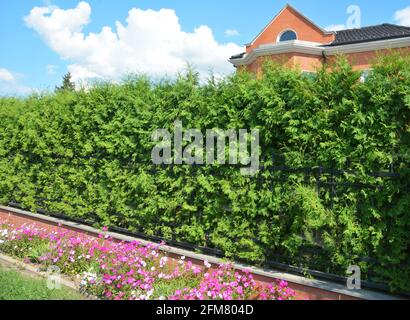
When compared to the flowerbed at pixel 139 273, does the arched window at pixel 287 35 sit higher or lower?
higher

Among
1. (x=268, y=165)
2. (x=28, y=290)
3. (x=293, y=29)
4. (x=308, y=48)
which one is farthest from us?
(x=293, y=29)

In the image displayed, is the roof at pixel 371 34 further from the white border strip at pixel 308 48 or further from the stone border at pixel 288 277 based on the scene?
the stone border at pixel 288 277

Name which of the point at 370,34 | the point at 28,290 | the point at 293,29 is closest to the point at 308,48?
the point at 370,34

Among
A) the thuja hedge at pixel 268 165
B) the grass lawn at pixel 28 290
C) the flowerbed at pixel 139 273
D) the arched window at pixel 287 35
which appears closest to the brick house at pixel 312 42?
the arched window at pixel 287 35

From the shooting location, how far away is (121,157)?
7.15 meters

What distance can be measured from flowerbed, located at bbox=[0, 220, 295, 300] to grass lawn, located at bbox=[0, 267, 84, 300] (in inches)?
12.3

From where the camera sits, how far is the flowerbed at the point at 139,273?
4.80 meters

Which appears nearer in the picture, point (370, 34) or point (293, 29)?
point (370, 34)

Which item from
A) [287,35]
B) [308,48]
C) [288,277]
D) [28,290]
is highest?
[287,35]

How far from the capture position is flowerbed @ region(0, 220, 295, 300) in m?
4.80

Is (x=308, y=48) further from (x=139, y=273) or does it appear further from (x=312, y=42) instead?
(x=139, y=273)

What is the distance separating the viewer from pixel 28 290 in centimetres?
484

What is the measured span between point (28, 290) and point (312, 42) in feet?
60.6

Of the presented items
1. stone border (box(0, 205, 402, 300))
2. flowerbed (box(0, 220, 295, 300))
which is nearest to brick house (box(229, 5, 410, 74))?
stone border (box(0, 205, 402, 300))
